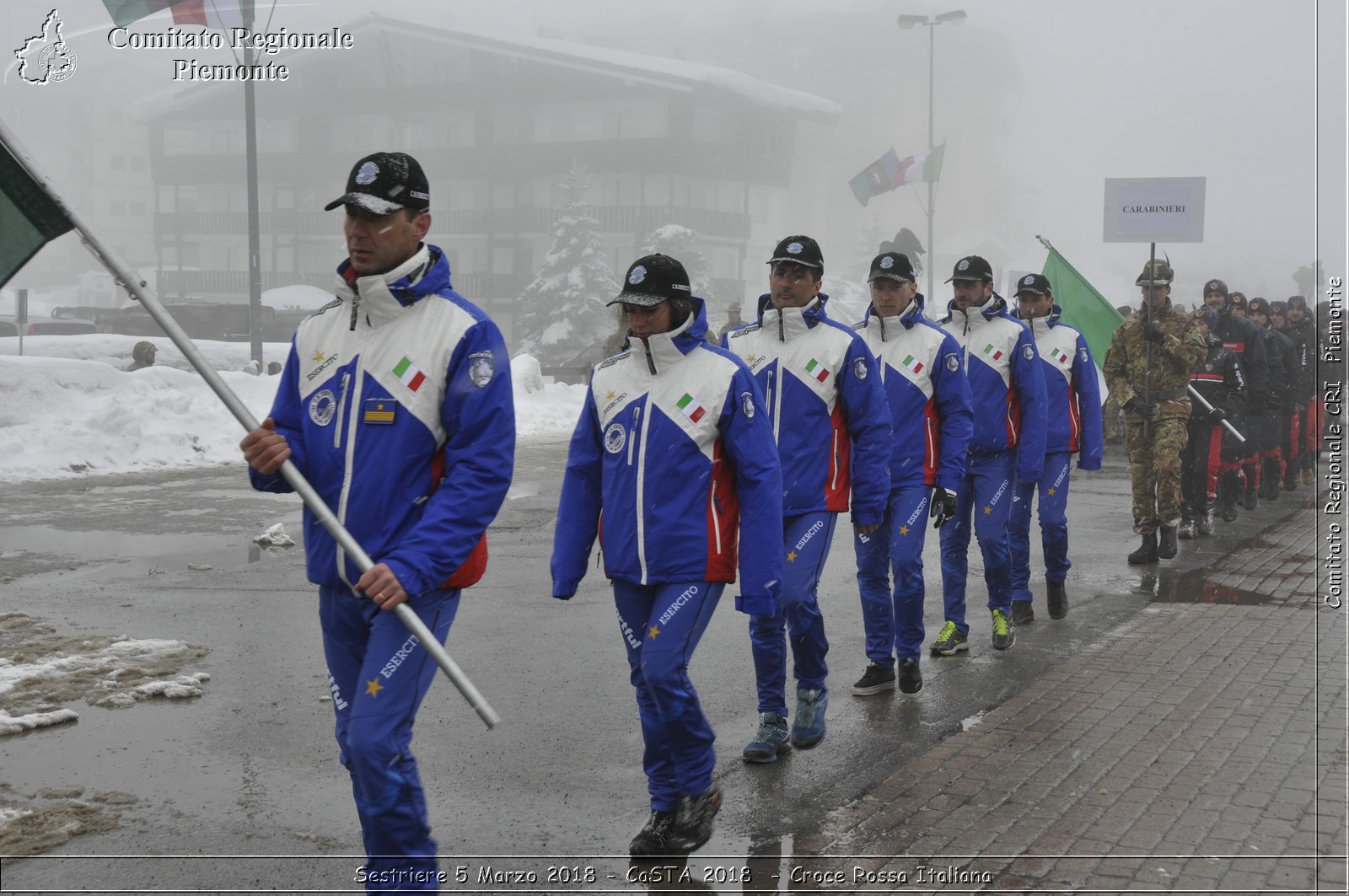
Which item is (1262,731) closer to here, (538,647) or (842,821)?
(842,821)

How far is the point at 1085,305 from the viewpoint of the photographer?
13.6m

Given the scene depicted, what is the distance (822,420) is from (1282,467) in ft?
50.1

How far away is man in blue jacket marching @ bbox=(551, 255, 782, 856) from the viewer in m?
4.70

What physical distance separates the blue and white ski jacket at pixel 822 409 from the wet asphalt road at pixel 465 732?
1.15 m

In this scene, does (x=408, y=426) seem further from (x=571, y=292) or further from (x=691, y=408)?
(x=571, y=292)

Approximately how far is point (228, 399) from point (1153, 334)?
971cm

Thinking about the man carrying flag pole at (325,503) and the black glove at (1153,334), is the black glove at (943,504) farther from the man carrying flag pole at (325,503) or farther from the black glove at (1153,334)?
the black glove at (1153,334)

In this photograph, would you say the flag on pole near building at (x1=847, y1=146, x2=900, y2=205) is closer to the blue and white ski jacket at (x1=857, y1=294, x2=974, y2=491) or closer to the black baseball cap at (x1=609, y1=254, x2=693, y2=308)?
the blue and white ski jacket at (x1=857, y1=294, x2=974, y2=491)

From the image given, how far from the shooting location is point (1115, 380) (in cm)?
1213

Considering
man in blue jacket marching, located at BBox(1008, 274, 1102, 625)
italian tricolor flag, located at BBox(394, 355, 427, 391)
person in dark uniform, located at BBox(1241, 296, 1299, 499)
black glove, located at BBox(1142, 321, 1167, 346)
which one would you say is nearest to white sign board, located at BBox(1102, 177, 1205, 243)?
black glove, located at BBox(1142, 321, 1167, 346)

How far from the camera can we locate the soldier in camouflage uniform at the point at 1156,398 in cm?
1179

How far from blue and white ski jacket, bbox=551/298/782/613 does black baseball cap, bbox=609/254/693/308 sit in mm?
133

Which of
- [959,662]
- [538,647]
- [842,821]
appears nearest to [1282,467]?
[959,662]
